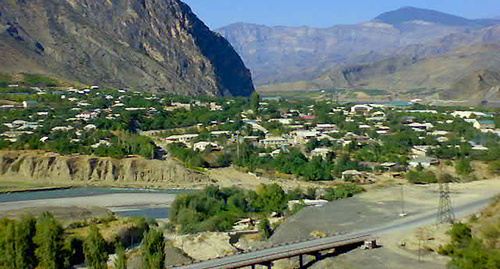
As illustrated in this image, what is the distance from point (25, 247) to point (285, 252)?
11.4m

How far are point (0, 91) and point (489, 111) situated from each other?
71858 millimetres

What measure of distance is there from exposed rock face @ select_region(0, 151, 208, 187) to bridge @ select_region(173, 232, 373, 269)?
1022 inches

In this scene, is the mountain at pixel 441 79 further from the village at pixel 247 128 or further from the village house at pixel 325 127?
the village house at pixel 325 127

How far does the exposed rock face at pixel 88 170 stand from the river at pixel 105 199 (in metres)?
2.43

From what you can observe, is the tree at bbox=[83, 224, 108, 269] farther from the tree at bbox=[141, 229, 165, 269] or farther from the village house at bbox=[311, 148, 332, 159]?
the village house at bbox=[311, 148, 332, 159]

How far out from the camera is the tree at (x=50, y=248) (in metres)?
27.7

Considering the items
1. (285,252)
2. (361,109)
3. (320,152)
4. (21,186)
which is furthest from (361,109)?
(285,252)

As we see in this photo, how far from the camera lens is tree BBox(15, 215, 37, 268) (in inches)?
1069

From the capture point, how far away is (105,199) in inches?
1869

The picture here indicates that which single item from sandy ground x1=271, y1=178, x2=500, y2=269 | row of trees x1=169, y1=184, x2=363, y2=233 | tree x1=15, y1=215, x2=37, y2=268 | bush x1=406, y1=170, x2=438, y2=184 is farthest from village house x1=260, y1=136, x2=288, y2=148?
tree x1=15, y1=215, x2=37, y2=268

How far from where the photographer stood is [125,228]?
35062 mm

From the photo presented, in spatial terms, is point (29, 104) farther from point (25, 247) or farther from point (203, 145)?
point (25, 247)

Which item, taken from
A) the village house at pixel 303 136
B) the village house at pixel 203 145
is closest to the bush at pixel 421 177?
the village house at pixel 303 136

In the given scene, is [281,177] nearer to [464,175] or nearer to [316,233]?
[464,175]
